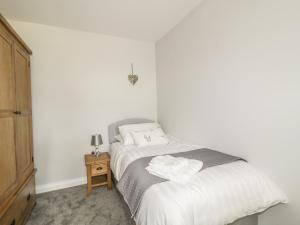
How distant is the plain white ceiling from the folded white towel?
191 centimetres

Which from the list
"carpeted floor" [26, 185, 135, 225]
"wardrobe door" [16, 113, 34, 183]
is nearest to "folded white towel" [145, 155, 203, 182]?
"carpeted floor" [26, 185, 135, 225]

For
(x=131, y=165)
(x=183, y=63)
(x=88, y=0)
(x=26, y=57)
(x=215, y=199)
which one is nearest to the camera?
(x=215, y=199)

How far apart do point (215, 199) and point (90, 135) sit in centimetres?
220

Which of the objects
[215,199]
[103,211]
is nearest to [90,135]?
[103,211]

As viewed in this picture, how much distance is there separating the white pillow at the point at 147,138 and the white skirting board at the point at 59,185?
1181mm

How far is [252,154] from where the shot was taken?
59.8 inches

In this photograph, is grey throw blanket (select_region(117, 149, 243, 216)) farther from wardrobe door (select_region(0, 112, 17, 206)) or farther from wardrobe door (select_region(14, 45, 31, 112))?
wardrobe door (select_region(14, 45, 31, 112))

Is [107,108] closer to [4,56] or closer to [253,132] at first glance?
[4,56]

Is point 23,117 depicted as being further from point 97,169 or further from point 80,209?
point 80,209

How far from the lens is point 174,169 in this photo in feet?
4.51

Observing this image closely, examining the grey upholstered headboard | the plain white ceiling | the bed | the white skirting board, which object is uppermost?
the plain white ceiling

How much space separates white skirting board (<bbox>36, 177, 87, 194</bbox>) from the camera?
2424 millimetres

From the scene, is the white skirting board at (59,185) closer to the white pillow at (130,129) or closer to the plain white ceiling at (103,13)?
the white pillow at (130,129)

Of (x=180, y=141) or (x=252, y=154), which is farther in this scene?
(x=180, y=141)
